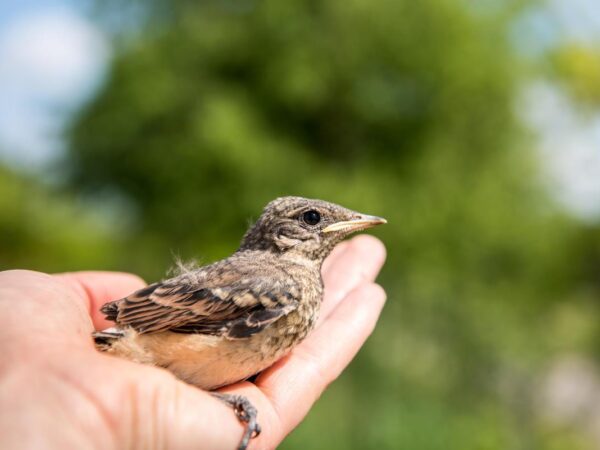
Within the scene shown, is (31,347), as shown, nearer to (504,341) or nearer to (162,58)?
(504,341)

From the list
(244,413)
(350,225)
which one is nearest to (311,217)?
(350,225)

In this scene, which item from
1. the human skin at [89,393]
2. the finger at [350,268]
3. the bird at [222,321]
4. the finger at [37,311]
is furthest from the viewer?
the finger at [350,268]

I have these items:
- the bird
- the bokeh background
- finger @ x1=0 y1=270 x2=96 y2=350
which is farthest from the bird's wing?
the bokeh background

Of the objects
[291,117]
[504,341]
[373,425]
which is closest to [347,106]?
[291,117]

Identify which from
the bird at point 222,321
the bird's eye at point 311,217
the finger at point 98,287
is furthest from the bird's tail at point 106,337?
the bird's eye at point 311,217

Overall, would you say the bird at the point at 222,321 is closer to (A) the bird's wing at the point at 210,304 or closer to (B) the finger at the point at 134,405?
(A) the bird's wing at the point at 210,304

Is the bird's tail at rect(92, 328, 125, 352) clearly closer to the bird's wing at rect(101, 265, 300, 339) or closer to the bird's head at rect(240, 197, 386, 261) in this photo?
the bird's wing at rect(101, 265, 300, 339)
